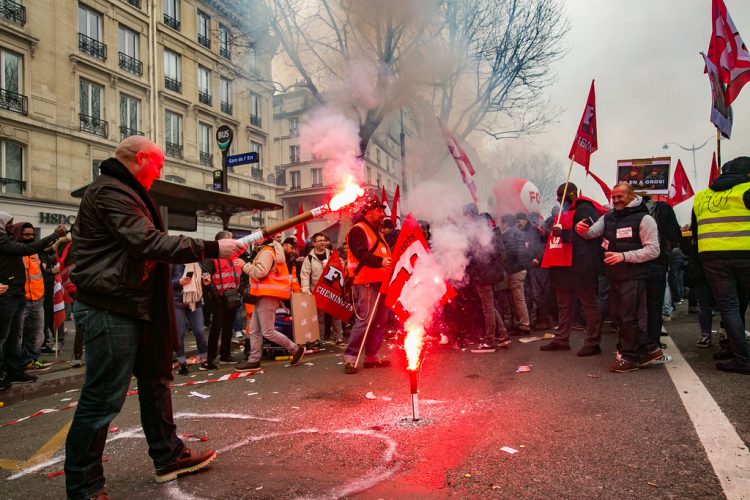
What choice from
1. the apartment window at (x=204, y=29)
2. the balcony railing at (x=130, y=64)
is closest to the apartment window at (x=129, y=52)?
the balcony railing at (x=130, y=64)

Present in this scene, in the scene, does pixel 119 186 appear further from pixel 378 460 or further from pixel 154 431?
pixel 378 460

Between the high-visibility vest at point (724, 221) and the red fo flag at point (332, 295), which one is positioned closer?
the high-visibility vest at point (724, 221)

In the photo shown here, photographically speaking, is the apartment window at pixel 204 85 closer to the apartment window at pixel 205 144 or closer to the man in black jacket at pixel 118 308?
the apartment window at pixel 205 144

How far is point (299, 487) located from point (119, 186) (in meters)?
1.95

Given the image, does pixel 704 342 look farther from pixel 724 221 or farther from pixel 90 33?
pixel 90 33

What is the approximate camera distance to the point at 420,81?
47.1 feet

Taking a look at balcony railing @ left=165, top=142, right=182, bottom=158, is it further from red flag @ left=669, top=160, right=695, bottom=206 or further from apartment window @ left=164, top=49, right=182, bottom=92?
red flag @ left=669, top=160, right=695, bottom=206

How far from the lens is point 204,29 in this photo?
27844 mm

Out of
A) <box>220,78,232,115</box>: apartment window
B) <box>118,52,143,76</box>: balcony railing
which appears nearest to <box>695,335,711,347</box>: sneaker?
<box>118,52,143,76</box>: balcony railing

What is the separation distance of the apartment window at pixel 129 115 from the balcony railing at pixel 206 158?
4030 mm

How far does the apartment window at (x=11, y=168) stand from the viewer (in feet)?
59.6

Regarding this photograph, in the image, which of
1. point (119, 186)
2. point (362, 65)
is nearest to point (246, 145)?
point (362, 65)

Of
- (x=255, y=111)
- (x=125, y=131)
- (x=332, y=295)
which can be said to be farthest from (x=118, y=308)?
(x=255, y=111)

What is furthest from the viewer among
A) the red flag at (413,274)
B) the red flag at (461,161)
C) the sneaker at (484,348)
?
the red flag at (461,161)
